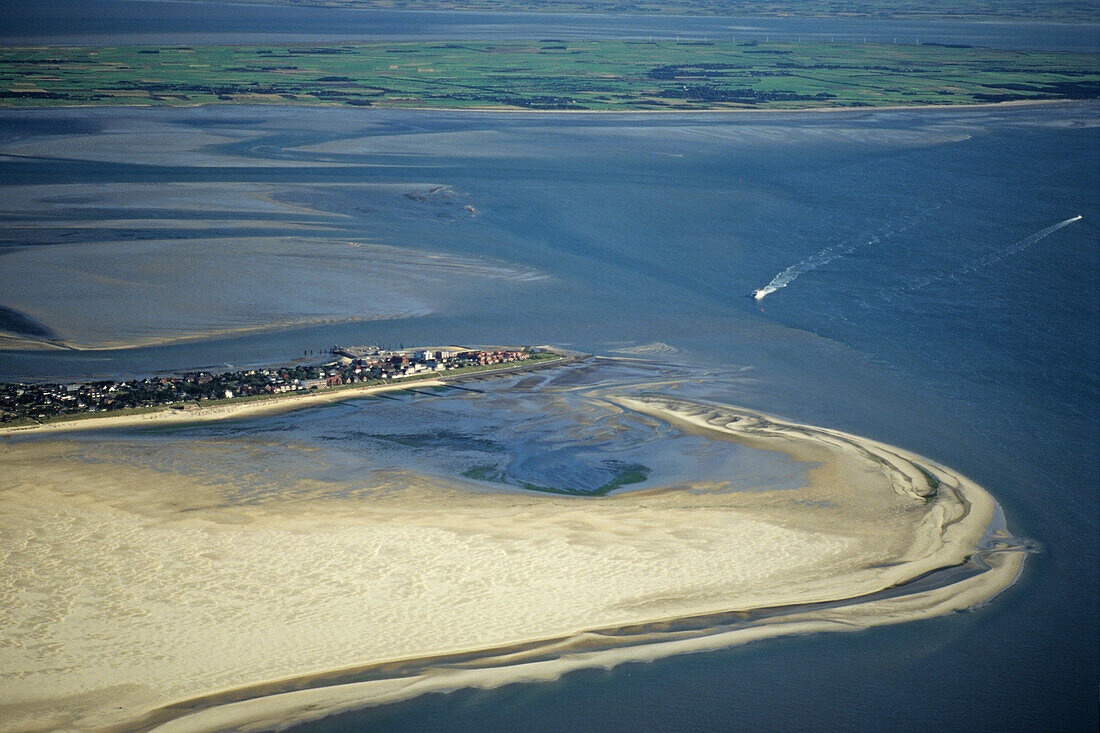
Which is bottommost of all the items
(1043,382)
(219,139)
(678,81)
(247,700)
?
(247,700)

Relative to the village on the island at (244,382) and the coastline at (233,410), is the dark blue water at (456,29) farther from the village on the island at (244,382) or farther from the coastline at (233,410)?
the coastline at (233,410)

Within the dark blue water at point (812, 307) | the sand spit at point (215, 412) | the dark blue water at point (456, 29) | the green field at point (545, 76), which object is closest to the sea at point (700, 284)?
the dark blue water at point (812, 307)

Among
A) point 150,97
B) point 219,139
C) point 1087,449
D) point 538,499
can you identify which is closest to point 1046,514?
point 1087,449

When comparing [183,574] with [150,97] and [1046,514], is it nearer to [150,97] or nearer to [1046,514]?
[1046,514]

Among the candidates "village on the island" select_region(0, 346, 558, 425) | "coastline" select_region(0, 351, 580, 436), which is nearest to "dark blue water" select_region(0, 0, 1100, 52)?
"village on the island" select_region(0, 346, 558, 425)

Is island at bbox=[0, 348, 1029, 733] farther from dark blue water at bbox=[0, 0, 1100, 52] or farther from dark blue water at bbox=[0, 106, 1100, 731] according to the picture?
dark blue water at bbox=[0, 0, 1100, 52]

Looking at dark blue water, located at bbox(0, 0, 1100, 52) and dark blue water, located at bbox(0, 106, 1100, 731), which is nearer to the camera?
dark blue water, located at bbox(0, 106, 1100, 731)

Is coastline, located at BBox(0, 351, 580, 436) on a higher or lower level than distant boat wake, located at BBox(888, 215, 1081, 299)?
lower
